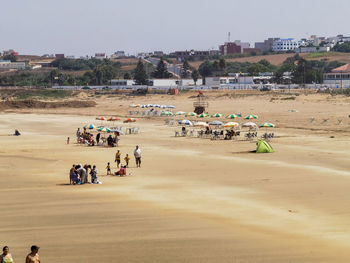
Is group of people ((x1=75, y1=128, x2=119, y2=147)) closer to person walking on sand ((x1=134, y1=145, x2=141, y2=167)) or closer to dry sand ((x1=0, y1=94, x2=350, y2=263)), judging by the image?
dry sand ((x1=0, y1=94, x2=350, y2=263))

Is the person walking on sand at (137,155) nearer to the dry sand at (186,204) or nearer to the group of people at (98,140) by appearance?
the dry sand at (186,204)

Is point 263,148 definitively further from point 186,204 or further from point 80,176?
Result: point 186,204

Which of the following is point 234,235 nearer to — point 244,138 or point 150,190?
point 150,190

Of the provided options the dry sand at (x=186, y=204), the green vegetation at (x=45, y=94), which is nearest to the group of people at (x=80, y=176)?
the dry sand at (x=186, y=204)

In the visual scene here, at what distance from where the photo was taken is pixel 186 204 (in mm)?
17797

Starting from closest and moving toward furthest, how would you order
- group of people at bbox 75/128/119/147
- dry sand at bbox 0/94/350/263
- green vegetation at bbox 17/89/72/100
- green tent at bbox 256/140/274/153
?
dry sand at bbox 0/94/350/263 → green tent at bbox 256/140/274/153 → group of people at bbox 75/128/119/147 → green vegetation at bbox 17/89/72/100

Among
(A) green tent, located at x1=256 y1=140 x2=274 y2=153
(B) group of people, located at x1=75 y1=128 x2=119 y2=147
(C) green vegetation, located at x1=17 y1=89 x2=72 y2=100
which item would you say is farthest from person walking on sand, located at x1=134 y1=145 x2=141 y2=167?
(C) green vegetation, located at x1=17 y1=89 x2=72 y2=100

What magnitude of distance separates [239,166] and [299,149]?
6710mm

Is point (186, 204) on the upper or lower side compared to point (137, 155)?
lower

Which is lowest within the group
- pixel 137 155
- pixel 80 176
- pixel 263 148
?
pixel 263 148

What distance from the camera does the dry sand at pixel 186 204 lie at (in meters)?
13.1

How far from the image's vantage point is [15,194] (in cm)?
1938

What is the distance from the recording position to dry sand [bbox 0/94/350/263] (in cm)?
1307

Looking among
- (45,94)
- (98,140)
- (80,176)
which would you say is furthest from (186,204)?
(45,94)
